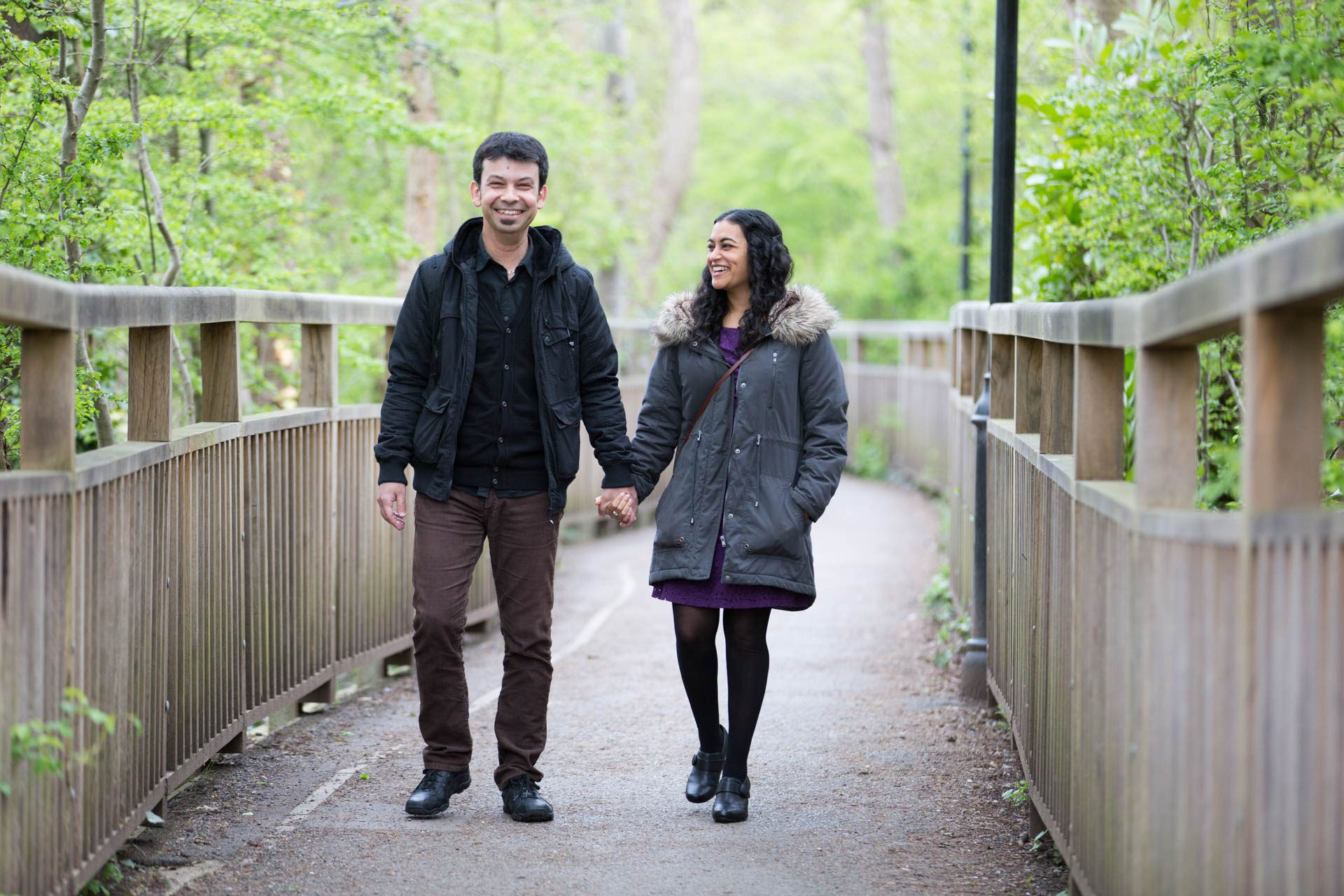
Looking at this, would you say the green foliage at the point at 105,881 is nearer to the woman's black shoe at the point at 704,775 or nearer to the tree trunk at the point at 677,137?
the woman's black shoe at the point at 704,775

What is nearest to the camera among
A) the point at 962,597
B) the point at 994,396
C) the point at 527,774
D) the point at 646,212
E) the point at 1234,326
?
the point at 1234,326

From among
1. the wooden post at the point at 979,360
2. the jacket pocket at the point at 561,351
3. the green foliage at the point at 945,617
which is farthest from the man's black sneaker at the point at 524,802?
the wooden post at the point at 979,360

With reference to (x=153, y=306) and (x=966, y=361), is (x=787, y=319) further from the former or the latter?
(x=966, y=361)

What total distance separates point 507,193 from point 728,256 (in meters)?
0.83

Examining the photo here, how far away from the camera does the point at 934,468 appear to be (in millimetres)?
19172

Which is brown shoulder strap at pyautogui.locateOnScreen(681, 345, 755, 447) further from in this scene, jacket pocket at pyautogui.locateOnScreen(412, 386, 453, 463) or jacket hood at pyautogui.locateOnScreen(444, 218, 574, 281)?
jacket pocket at pyautogui.locateOnScreen(412, 386, 453, 463)

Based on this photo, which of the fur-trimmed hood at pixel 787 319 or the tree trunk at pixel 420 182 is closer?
the fur-trimmed hood at pixel 787 319

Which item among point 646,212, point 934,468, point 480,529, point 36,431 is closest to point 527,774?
point 480,529

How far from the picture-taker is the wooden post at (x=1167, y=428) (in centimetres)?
354

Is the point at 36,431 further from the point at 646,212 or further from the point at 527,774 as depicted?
the point at 646,212

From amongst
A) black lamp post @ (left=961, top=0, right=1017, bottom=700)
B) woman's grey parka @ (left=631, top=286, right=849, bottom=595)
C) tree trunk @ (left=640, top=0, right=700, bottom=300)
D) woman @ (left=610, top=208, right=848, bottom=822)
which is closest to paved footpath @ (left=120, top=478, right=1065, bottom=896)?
black lamp post @ (left=961, top=0, right=1017, bottom=700)

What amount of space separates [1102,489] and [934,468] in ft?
50.2

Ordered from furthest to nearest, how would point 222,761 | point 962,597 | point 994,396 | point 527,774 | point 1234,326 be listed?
point 962,597 → point 994,396 → point 222,761 → point 527,774 → point 1234,326

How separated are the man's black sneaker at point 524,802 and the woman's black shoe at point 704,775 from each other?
52 centimetres
